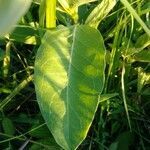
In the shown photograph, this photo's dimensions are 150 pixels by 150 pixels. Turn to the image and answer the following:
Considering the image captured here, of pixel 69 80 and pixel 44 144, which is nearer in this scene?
pixel 69 80

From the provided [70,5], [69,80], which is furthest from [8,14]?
[70,5]

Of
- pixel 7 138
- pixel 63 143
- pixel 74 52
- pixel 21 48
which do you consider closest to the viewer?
pixel 63 143

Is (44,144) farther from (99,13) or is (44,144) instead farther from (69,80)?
(99,13)

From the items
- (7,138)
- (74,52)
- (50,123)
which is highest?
(74,52)

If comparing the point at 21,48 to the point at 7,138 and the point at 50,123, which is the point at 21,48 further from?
the point at 50,123

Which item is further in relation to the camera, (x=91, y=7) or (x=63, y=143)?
(x=91, y=7)

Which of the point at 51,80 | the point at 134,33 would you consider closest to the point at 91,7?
the point at 134,33
